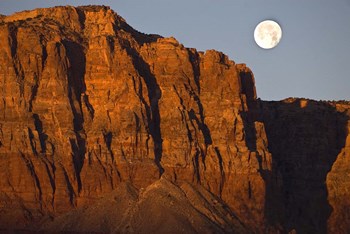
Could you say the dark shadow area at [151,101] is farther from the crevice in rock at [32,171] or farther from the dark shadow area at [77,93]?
the crevice in rock at [32,171]

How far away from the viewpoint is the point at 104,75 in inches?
6186

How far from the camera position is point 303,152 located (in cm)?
17412

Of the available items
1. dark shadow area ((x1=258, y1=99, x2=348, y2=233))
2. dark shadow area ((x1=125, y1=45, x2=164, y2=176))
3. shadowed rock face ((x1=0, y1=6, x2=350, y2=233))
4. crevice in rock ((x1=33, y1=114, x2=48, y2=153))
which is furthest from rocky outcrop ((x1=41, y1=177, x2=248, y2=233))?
dark shadow area ((x1=258, y1=99, x2=348, y2=233))

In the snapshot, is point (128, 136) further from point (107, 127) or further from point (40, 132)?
point (40, 132)

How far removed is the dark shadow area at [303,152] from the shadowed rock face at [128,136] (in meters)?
0.46

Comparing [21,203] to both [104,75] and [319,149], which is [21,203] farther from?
[319,149]

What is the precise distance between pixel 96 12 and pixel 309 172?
104ft

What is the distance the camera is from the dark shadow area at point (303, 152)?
164500 millimetres

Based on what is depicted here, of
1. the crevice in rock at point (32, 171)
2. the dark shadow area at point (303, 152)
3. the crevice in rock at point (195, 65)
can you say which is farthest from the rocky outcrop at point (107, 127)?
the dark shadow area at point (303, 152)

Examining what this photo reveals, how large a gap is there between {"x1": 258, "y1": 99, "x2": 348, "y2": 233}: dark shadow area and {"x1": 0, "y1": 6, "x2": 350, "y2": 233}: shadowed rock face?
46cm

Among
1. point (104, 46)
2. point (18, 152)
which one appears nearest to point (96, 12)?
point (104, 46)

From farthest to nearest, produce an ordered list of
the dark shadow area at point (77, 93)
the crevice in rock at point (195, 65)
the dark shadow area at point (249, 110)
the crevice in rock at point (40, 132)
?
the crevice in rock at point (195, 65) → the dark shadow area at point (249, 110) → the dark shadow area at point (77, 93) → the crevice in rock at point (40, 132)

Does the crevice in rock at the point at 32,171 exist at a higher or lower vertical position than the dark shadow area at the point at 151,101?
lower

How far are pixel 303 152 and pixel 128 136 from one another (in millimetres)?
29389
